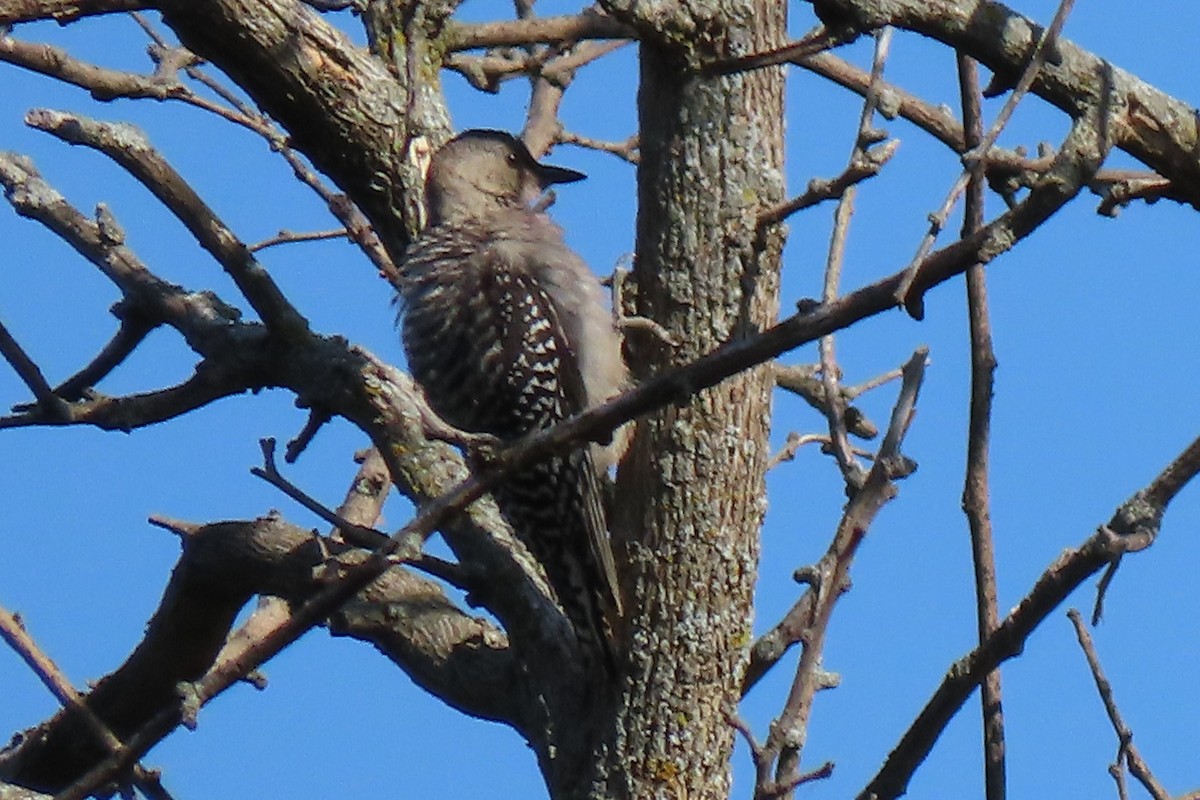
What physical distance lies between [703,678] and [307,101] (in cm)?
173

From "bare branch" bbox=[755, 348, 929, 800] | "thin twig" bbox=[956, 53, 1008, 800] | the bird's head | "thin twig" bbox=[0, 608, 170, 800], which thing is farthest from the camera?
the bird's head

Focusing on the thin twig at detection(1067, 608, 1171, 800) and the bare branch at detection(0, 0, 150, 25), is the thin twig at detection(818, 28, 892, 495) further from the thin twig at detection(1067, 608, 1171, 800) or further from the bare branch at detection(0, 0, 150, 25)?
the bare branch at detection(0, 0, 150, 25)

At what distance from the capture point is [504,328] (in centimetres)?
501

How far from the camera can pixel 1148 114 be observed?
3590mm

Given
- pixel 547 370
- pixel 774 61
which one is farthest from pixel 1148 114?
pixel 547 370

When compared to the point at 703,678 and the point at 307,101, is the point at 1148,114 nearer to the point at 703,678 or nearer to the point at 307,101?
the point at 703,678

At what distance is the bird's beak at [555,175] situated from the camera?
5.62m

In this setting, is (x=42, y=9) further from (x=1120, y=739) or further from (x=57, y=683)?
(x=1120, y=739)

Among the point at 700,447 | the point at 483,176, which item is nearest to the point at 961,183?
the point at 700,447

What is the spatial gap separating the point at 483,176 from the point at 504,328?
0.63m

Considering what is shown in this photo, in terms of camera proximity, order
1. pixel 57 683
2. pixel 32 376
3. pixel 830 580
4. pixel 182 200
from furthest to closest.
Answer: pixel 182 200 < pixel 32 376 < pixel 57 683 < pixel 830 580

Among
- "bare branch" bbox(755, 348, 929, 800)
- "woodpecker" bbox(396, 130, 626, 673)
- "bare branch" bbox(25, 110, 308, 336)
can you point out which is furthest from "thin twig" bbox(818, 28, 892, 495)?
"bare branch" bbox(25, 110, 308, 336)

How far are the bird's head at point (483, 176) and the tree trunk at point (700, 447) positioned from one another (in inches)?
53.5

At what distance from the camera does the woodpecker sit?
456cm
